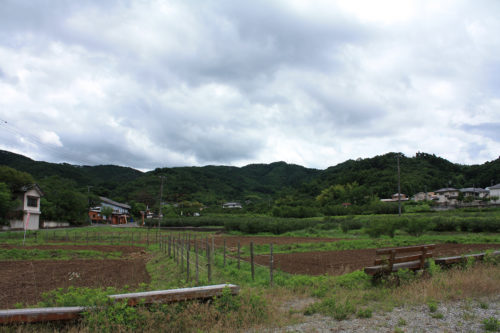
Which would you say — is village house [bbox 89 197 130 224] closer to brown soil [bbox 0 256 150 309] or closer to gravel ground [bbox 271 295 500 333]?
brown soil [bbox 0 256 150 309]

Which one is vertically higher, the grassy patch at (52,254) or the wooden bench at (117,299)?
the wooden bench at (117,299)

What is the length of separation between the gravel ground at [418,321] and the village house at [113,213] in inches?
3276

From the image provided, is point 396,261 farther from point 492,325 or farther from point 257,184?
point 257,184

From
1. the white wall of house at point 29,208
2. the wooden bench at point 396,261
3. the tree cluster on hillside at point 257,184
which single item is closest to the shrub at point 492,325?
the wooden bench at point 396,261

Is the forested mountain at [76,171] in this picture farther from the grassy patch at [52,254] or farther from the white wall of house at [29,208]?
the grassy patch at [52,254]

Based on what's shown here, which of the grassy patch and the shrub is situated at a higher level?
the shrub

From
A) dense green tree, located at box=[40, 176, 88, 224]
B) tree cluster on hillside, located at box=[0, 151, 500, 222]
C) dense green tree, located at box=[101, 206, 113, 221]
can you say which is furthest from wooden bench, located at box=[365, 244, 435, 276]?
dense green tree, located at box=[101, 206, 113, 221]

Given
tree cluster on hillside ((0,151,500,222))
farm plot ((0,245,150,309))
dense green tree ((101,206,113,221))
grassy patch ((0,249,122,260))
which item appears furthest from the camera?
dense green tree ((101,206,113,221))

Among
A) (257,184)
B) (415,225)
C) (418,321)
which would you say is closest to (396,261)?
(418,321)

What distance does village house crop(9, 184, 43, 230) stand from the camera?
1813 inches

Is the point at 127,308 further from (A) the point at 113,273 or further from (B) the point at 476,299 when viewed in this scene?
(A) the point at 113,273

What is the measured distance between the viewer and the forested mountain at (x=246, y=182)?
289 feet

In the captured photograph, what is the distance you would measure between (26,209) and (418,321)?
53808 mm

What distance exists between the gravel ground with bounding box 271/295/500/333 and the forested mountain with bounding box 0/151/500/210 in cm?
8014
